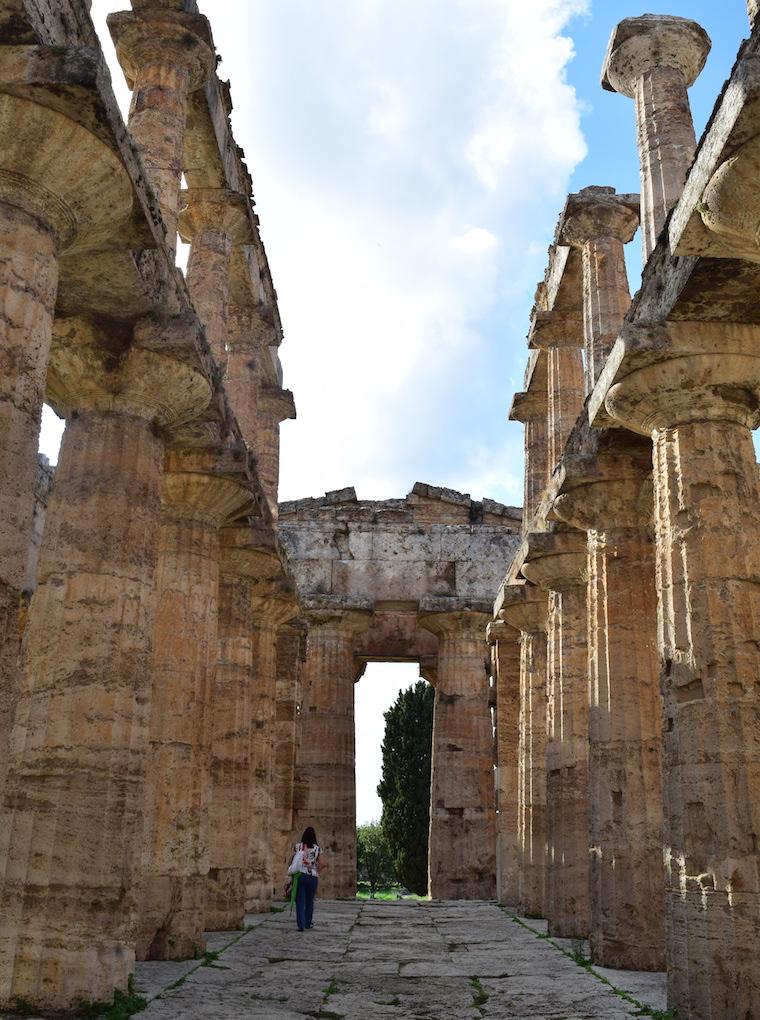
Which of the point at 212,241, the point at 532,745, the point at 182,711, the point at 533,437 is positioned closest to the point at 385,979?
the point at 182,711

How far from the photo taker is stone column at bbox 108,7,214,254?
33.8 feet

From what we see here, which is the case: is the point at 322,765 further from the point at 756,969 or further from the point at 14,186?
the point at 14,186

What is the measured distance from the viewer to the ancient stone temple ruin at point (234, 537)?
20.2 ft

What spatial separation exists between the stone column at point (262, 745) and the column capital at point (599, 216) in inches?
293

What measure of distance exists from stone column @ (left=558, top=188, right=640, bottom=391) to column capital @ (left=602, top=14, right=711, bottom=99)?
2.35 metres

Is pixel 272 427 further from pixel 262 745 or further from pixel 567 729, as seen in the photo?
pixel 567 729

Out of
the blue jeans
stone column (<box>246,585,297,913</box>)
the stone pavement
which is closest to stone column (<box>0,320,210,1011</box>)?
the stone pavement

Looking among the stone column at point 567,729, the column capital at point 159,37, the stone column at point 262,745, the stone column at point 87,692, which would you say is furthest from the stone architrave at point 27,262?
the stone column at point 262,745

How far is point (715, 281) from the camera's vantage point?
7.36 metres

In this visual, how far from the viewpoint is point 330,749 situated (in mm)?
20828

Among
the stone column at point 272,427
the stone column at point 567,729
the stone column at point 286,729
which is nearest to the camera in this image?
the stone column at point 567,729

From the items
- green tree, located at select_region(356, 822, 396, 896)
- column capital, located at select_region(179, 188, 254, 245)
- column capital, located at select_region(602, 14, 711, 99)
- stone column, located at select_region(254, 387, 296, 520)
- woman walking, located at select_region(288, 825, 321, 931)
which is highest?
column capital, located at select_region(602, 14, 711, 99)

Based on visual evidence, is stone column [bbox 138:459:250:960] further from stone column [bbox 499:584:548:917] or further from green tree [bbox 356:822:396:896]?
green tree [bbox 356:822:396:896]

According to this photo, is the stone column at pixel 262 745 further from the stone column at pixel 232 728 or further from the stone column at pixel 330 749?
the stone column at pixel 330 749
